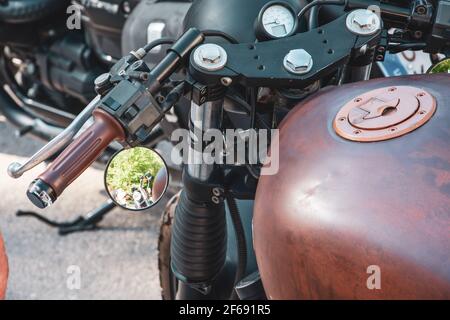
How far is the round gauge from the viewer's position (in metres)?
1.08

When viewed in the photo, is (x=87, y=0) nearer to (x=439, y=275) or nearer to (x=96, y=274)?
(x=96, y=274)

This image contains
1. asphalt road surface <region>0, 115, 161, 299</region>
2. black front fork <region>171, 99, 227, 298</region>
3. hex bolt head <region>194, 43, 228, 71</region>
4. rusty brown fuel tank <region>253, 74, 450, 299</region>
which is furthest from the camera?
asphalt road surface <region>0, 115, 161, 299</region>

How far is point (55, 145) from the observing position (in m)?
1.07

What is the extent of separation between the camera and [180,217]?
4.33 ft

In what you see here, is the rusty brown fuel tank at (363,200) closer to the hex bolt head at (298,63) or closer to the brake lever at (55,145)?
the hex bolt head at (298,63)

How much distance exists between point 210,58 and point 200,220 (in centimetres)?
37

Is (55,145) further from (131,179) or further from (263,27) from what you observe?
(263,27)

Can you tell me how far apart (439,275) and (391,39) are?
46 cm

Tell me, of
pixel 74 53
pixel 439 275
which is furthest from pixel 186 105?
pixel 439 275

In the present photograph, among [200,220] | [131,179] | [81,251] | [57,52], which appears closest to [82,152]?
[131,179]

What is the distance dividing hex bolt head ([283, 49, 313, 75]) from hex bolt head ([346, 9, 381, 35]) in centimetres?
9

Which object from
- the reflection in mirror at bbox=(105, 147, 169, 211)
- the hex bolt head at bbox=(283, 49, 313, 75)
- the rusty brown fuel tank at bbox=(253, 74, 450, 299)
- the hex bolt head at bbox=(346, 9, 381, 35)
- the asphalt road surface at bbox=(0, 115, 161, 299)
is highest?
the hex bolt head at bbox=(346, 9, 381, 35)

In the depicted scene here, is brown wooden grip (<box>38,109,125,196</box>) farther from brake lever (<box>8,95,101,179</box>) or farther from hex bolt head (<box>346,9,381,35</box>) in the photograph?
hex bolt head (<box>346,9,381,35</box>)

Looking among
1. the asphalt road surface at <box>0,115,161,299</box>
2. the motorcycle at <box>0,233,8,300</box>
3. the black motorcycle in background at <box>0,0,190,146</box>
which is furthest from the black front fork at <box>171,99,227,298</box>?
the asphalt road surface at <box>0,115,161,299</box>
